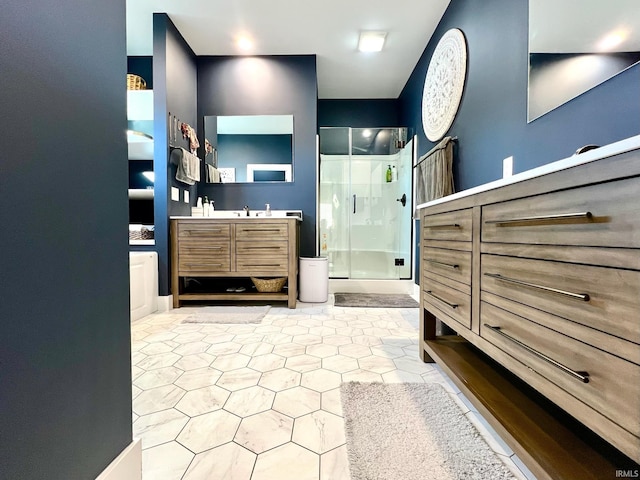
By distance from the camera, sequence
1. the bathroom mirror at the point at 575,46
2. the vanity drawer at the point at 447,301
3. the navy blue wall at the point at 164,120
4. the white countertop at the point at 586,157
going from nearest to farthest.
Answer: the white countertop at the point at 586,157 → the bathroom mirror at the point at 575,46 → the vanity drawer at the point at 447,301 → the navy blue wall at the point at 164,120

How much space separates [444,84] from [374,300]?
2.11m

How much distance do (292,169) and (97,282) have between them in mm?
2577

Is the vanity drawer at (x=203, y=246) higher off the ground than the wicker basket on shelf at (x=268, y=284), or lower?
higher

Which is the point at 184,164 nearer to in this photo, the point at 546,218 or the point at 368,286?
the point at 368,286

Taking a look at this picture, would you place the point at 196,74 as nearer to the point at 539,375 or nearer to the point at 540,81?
the point at 540,81

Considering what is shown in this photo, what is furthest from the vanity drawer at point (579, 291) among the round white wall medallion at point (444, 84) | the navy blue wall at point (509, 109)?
the round white wall medallion at point (444, 84)

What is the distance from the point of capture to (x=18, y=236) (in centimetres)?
47

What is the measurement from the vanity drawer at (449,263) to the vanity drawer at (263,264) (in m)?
1.41

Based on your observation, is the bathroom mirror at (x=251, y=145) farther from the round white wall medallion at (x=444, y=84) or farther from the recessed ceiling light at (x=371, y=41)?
the round white wall medallion at (x=444, y=84)

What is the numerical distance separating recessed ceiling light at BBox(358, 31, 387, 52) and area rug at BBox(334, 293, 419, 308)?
2.62 metres

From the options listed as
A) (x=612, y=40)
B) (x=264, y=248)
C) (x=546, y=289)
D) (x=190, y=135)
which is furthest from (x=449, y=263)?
(x=190, y=135)

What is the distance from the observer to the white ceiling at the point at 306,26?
2.29 m

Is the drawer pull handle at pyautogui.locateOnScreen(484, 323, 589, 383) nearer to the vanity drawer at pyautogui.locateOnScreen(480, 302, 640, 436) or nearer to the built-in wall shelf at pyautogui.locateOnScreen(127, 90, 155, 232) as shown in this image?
the vanity drawer at pyautogui.locateOnScreen(480, 302, 640, 436)

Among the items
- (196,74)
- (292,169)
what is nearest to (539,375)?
(292,169)
